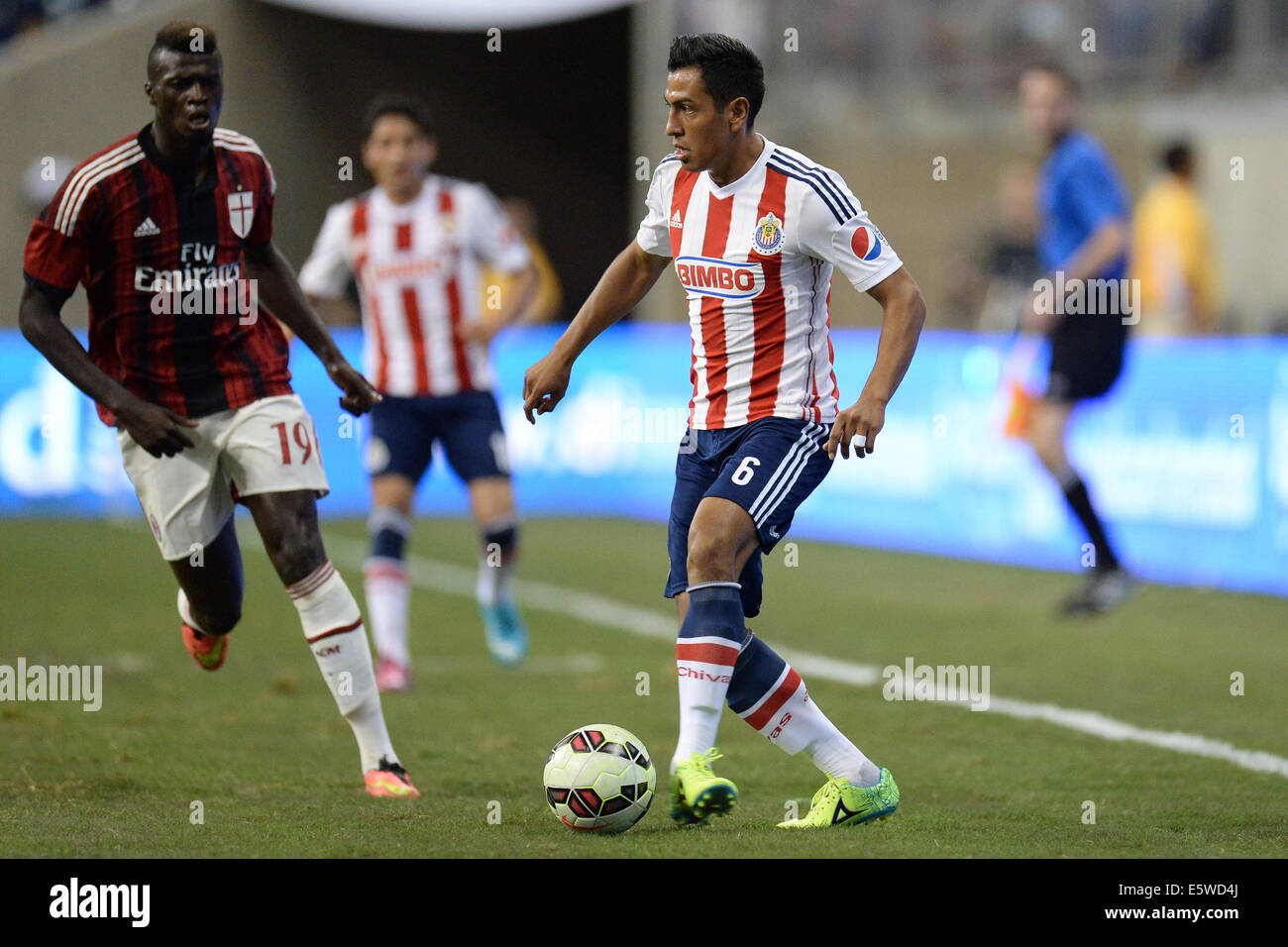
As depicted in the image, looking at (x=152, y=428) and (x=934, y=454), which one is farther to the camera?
(x=934, y=454)

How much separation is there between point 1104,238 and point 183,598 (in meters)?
5.48

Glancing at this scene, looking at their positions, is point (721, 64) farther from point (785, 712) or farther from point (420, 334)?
point (420, 334)

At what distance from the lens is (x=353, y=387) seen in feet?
20.0

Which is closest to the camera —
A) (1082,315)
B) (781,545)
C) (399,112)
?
(399,112)

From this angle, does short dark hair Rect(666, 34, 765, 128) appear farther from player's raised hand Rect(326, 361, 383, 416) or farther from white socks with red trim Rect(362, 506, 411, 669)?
white socks with red trim Rect(362, 506, 411, 669)

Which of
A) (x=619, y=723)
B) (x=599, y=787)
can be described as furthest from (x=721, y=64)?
(x=619, y=723)

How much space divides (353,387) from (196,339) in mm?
534

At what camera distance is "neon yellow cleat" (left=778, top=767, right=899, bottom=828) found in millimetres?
5215

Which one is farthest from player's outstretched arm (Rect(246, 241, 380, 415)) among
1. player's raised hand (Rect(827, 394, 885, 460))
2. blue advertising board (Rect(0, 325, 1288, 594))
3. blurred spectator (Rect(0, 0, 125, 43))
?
blurred spectator (Rect(0, 0, 125, 43))

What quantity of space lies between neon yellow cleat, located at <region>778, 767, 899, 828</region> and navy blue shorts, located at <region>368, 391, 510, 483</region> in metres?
3.96

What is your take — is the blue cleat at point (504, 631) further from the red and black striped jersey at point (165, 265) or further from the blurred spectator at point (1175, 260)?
the blurred spectator at point (1175, 260)

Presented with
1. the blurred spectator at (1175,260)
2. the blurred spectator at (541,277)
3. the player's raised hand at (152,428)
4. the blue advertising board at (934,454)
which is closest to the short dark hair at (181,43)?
the player's raised hand at (152,428)
